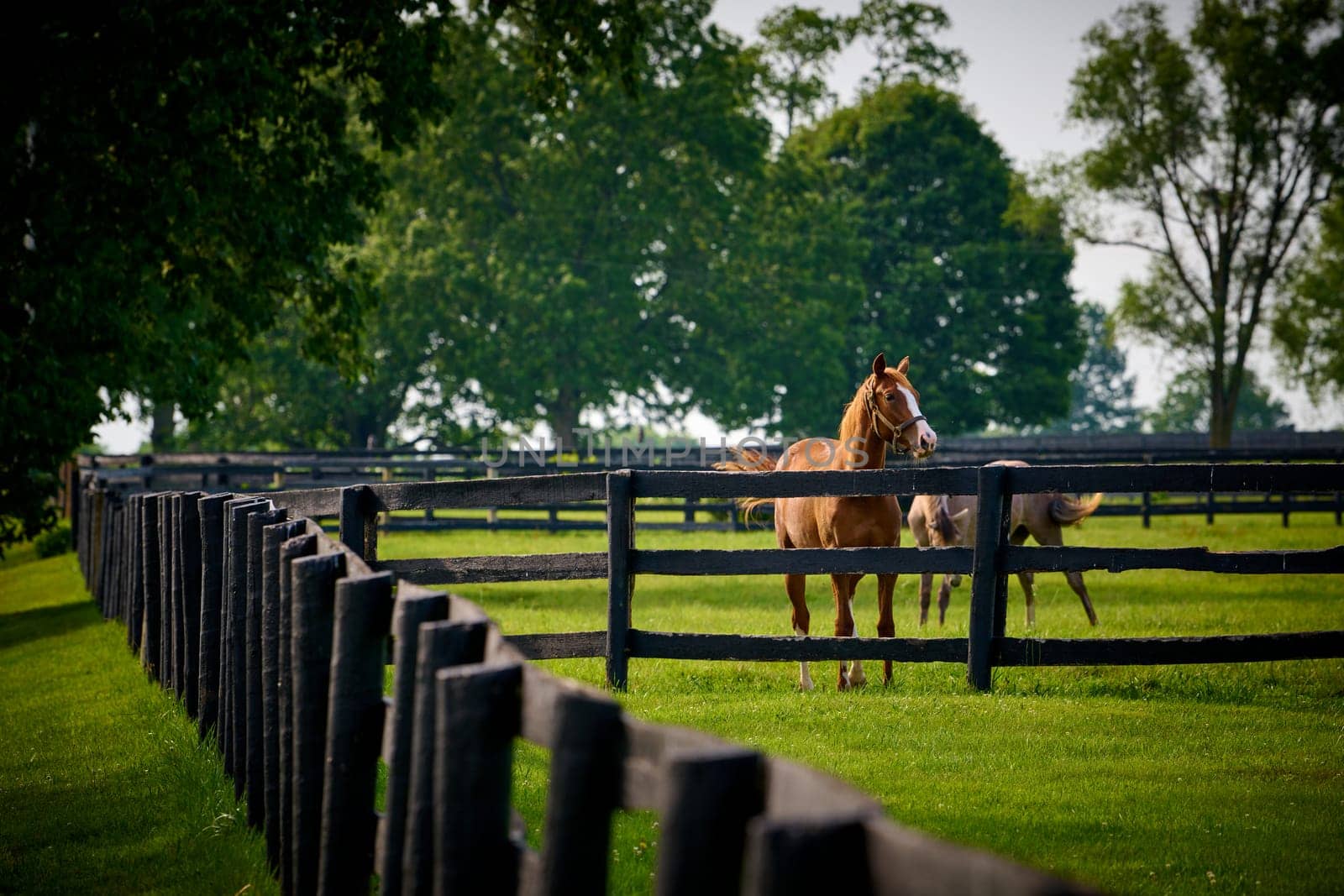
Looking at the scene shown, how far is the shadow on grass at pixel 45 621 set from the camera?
13.9 metres

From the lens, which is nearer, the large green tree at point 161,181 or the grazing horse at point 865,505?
the grazing horse at point 865,505

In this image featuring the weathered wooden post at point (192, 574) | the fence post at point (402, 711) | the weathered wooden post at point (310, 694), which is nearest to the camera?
the fence post at point (402, 711)

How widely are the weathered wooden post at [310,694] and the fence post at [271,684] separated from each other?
Result: 55cm

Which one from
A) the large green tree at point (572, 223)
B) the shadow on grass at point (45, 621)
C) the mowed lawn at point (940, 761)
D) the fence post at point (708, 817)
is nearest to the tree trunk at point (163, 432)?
the large green tree at point (572, 223)

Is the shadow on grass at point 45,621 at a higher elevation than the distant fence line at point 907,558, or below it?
below

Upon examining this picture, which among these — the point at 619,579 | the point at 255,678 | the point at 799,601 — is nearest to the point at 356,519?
the point at 619,579

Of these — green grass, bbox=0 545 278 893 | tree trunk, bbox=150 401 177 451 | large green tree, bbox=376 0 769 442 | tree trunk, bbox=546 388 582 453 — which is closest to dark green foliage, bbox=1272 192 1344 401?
large green tree, bbox=376 0 769 442

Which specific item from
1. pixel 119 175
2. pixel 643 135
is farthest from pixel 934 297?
pixel 119 175

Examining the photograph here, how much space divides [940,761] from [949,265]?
49059 millimetres

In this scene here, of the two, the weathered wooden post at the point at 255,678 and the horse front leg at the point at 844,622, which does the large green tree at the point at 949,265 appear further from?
the weathered wooden post at the point at 255,678

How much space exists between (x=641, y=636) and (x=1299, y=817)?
4.32 metres

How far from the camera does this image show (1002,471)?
843cm

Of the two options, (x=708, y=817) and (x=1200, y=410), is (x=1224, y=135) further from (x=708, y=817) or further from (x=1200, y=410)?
(x=1200, y=410)

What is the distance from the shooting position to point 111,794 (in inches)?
252
